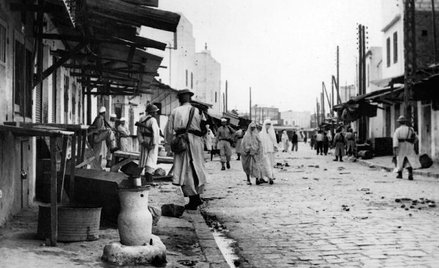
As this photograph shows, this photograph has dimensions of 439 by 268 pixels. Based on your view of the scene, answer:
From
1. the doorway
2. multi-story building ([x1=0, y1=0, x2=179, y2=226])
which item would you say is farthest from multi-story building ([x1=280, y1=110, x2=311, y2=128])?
multi-story building ([x1=0, y1=0, x2=179, y2=226])

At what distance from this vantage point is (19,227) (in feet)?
22.0

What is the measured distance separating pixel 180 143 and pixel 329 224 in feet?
9.12

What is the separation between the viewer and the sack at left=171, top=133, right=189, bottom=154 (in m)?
9.32

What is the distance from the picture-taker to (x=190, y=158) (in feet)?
30.9

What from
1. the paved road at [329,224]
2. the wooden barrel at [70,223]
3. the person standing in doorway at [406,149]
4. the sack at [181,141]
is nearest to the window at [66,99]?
the paved road at [329,224]

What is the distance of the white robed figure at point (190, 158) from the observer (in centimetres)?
935

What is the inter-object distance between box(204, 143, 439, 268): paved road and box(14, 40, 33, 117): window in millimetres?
3353

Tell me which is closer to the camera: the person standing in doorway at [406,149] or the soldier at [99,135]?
the soldier at [99,135]

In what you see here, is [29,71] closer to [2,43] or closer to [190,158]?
[2,43]

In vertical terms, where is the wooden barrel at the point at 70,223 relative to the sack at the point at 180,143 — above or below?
below

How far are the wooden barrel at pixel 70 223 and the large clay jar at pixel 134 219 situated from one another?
84 cm

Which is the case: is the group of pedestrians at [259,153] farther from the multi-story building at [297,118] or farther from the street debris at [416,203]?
the multi-story building at [297,118]

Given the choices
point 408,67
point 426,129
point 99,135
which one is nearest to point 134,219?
point 99,135

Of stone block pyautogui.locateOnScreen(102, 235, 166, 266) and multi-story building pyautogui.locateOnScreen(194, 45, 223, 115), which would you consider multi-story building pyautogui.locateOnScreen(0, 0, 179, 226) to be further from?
multi-story building pyautogui.locateOnScreen(194, 45, 223, 115)
